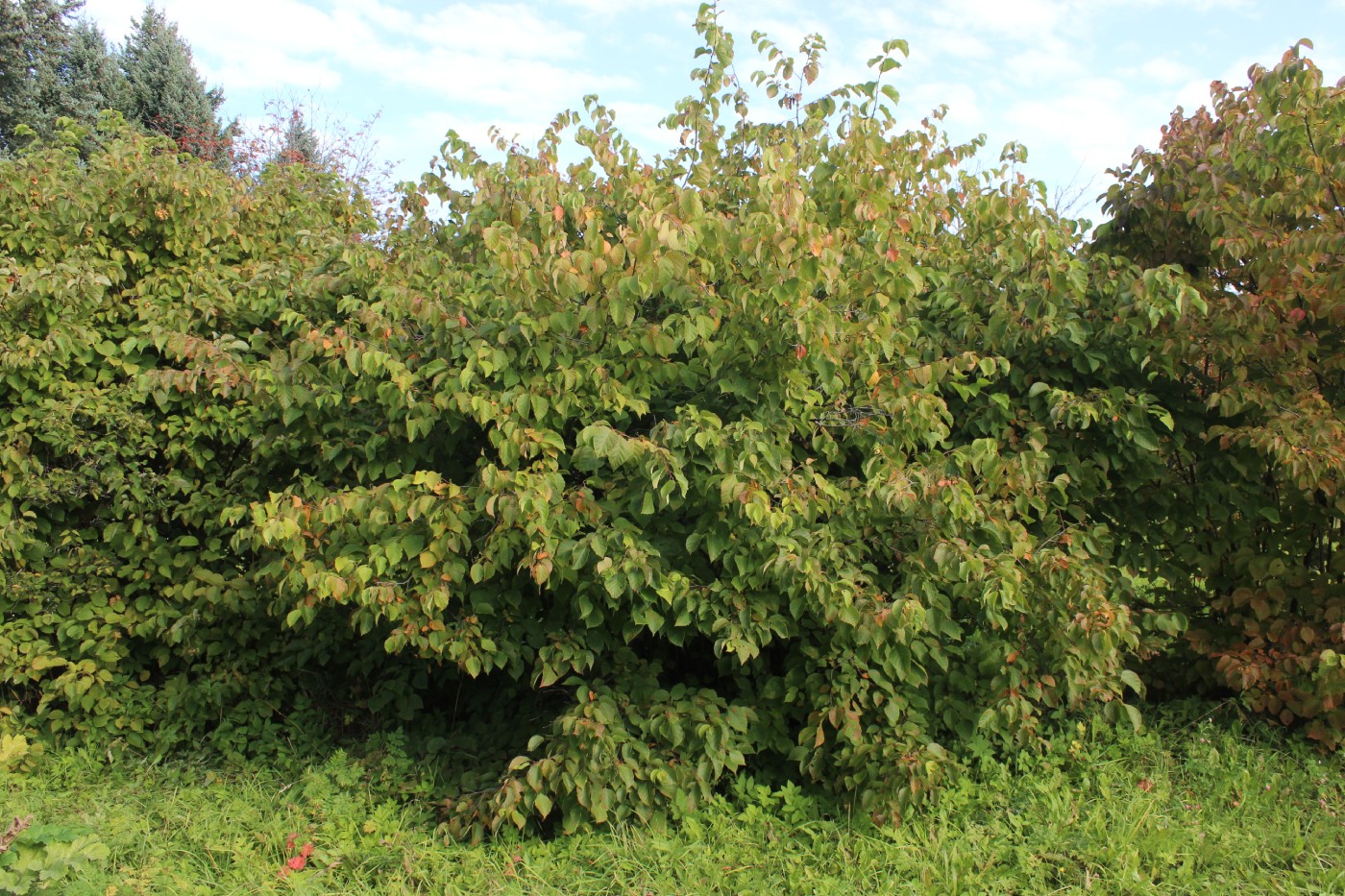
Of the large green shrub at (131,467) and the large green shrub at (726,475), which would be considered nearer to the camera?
the large green shrub at (726,475)

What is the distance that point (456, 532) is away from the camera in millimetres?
3463

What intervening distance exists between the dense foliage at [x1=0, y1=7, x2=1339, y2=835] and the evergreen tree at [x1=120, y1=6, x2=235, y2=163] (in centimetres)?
1352

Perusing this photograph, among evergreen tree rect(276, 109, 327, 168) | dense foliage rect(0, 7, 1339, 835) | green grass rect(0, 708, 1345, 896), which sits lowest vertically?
green grass rect(0, 708, 1345, 896)

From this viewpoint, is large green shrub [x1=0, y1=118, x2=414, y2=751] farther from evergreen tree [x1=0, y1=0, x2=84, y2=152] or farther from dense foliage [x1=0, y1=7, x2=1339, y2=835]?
evergreen tree [x1=0, y1=0, x2=84, y2=152]

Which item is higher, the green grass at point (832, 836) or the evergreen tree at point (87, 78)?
the evergreen tree at point (87, 78)

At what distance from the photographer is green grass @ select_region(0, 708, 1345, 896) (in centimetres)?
345

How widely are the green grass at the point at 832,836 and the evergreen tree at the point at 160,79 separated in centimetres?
1550

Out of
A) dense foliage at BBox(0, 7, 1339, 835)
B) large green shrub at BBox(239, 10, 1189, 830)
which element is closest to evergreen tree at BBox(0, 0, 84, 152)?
dense foliage at BBox(0, 7, 1339, 835)

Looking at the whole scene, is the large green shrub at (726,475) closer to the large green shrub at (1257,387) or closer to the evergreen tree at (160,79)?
the large green shrub at (1257,387)

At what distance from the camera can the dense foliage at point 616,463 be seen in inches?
137

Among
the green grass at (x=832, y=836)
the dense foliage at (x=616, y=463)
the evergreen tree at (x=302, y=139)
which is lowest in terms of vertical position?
the green grass at (x=832, y=836)

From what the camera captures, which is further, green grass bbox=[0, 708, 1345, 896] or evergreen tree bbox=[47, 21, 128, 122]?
evergreen tree bbox=[47, 21, 128, 122]

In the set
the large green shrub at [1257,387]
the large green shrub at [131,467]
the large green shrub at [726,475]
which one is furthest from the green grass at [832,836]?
the large green shrub at [131,467]

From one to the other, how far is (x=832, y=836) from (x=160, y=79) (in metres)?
18.5
